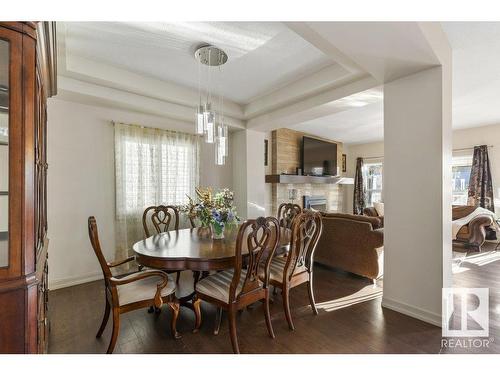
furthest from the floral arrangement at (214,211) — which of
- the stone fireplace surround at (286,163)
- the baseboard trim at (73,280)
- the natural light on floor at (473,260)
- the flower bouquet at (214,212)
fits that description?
the natural light on floor at (473,260)

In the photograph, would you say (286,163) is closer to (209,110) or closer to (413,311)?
(209,110)

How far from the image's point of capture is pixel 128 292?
1823 millimetres

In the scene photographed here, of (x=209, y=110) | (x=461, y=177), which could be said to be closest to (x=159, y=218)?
(x=209, y=110)

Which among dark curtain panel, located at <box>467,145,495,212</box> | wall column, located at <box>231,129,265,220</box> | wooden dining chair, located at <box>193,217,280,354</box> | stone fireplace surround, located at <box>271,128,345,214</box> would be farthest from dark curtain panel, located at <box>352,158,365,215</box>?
wooden dining chair, located at <box>193,217,280,354</box>

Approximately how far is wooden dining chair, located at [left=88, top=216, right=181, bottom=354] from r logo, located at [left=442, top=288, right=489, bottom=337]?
7.35ft

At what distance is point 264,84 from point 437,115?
2003 mm

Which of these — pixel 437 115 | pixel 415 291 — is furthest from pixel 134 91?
pixel 415 291

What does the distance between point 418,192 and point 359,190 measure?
5.44 m

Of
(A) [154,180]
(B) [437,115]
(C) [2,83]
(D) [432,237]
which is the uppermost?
(B) [437,115]

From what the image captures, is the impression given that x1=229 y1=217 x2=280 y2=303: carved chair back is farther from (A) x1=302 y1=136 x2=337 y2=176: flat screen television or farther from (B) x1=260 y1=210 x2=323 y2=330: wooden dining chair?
(A) x1=302 y1=136 x2=337 y2=176: flat screen television

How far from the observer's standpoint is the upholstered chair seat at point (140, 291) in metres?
1.77

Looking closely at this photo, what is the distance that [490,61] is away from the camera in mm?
2498

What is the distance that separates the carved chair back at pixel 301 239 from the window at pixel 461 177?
5.58 meters
